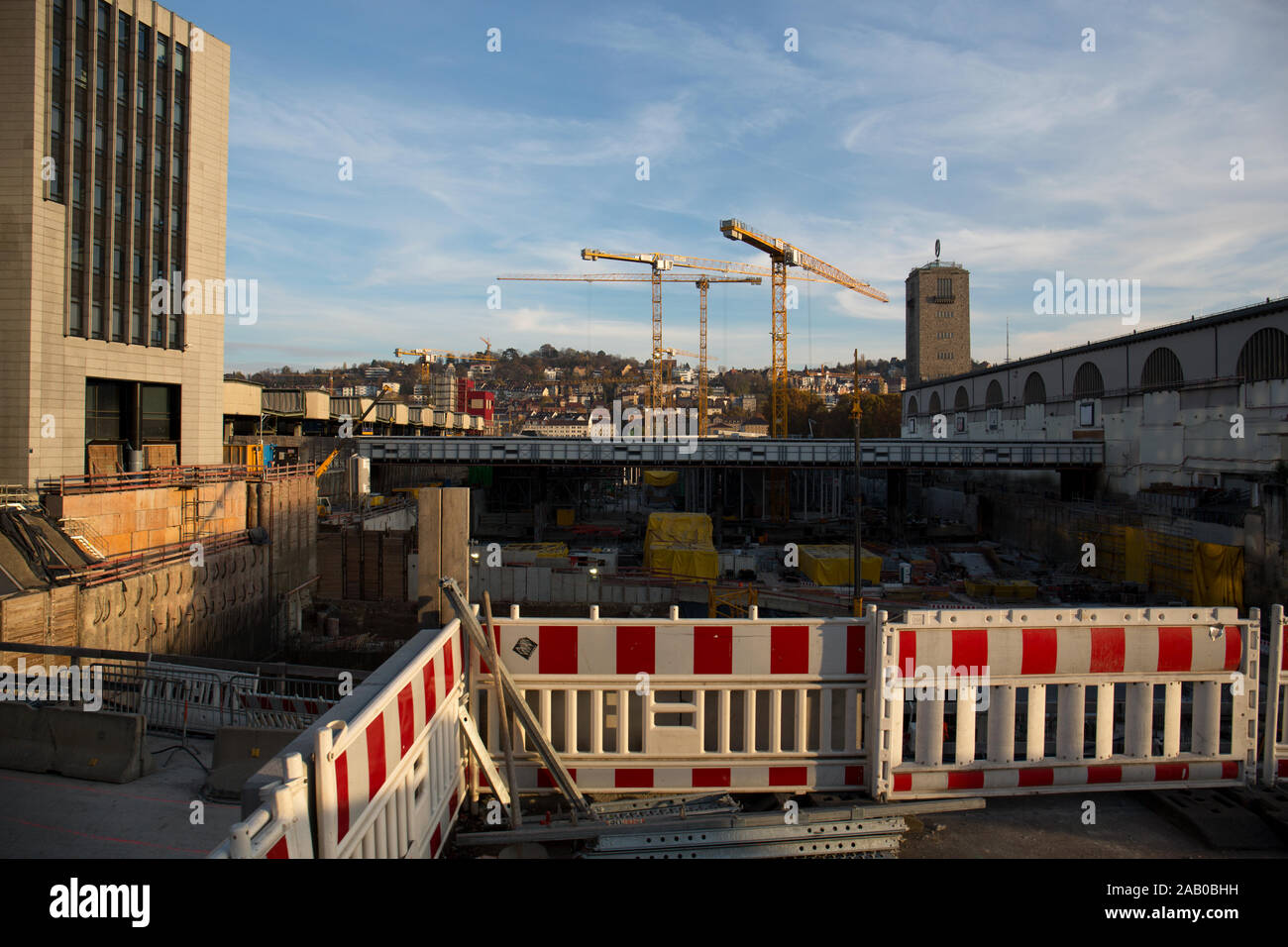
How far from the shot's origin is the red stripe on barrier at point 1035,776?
4.65 m

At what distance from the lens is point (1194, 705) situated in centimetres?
486

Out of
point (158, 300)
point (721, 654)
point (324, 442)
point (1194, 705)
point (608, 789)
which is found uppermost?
point (158, 300)

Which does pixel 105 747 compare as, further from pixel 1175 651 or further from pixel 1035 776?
pixel 1175 651

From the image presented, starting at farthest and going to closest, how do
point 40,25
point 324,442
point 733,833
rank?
point 324,442, point 40,25, point 733,833

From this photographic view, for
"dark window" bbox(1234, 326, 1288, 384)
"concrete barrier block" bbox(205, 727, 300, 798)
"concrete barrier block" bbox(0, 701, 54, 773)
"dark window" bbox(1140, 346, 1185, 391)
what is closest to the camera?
"concrete barrier block" bbox(205, 727, 300, 798)

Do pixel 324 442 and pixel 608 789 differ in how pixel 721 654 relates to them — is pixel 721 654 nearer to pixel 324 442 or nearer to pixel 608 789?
pixel 608 789

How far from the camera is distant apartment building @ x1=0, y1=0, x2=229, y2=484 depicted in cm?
1936

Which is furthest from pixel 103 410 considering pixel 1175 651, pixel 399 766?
pixel 1175 651

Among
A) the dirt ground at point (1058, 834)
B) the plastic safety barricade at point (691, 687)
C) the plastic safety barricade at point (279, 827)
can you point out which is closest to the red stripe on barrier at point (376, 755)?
the plastic safety barricade at point (279, 827)

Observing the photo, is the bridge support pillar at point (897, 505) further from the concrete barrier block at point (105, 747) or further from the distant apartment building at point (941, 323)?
the distant apartment building at point (941, 323)

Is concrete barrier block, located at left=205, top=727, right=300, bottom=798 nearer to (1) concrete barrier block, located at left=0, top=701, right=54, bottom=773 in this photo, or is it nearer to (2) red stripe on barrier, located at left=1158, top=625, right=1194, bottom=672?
(1) concrete barrier block, located at left=0, top=701, right=54, bottom=773

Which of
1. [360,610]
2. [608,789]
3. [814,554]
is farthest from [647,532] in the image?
[608,789]

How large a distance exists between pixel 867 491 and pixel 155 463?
5545 centimetres

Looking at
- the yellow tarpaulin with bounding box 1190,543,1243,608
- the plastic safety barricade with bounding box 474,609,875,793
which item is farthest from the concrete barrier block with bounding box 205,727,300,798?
the yellow tarpaulin with bounding box 1190,543,1243,608
